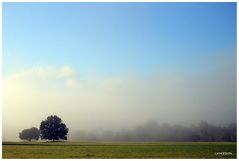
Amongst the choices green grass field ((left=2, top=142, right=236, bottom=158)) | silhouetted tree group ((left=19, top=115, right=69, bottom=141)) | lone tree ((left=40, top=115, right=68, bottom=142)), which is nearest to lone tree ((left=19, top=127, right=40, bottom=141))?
silhouetted tree group ((left=19, top=115, right=69, bottom=141))

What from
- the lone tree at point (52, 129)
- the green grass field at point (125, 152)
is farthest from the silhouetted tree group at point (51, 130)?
the green grass field at point (125, 152)

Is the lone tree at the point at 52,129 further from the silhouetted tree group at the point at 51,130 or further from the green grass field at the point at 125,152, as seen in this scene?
the green grass field at the point at 125,152

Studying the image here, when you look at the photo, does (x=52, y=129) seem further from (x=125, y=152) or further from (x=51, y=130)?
(x=125, y=152)

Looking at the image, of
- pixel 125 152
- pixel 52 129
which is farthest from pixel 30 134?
pixel 125 152

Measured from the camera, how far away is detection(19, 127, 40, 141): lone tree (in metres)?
50.4

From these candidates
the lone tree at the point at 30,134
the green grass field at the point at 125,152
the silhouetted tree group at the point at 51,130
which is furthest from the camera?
the silhouetted tree group at the point at 51,130

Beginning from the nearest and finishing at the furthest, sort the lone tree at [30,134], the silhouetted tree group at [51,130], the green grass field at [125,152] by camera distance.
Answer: the green grass field at [125,152] < the lone tree at [30,134] < the silhouetted tree group at [51,130]

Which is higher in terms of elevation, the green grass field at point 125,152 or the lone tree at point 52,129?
the lone tree at point 52,129

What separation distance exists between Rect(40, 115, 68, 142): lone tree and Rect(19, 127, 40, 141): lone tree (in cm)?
92

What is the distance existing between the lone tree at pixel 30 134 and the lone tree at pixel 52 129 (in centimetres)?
92

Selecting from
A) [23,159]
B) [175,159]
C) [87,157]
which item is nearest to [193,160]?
[175,159]

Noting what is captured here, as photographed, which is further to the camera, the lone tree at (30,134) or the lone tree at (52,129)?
the lone tree at (52,129)

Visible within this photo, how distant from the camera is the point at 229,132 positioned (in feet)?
96.1

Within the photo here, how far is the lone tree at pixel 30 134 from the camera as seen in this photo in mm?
50394
